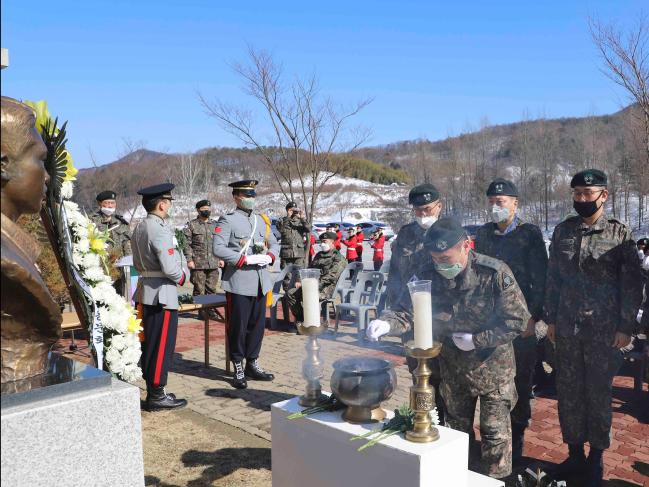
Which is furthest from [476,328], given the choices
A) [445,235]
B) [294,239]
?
[294,239]

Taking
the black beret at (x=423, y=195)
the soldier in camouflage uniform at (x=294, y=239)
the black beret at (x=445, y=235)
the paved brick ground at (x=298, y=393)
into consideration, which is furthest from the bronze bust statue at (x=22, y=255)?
the soldier in camouflage uniform at (x=294, y=239)

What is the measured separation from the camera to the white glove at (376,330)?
119 inches

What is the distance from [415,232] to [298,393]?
2.20 metres

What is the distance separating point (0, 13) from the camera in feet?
7.10

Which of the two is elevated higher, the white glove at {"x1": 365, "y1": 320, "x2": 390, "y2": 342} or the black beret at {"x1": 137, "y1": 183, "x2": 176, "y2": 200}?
the black beret at {"x1": 137, "y1": 183, "x2": 176, "y2": 200}

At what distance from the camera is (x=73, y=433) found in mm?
2365

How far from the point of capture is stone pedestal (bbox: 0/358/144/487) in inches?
87.6

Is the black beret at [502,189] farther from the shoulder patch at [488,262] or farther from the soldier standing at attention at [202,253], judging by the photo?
the soldier standing at attention at [202,253]

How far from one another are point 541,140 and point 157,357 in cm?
3187

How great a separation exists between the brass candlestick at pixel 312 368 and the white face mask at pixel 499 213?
94.1 inches

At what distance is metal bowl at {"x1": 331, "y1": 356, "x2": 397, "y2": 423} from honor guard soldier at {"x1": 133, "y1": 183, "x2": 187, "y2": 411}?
2.92 m

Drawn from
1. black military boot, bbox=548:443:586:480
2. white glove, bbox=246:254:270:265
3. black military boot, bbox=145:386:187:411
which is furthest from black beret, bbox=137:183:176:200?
black military boot, bbox=548:443:586:480

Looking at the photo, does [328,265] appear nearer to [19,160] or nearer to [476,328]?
[476,328]

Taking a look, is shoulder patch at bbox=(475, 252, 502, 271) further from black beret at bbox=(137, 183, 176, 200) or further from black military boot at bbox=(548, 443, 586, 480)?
black beret at bbox=(137, 183, 176, 200)
